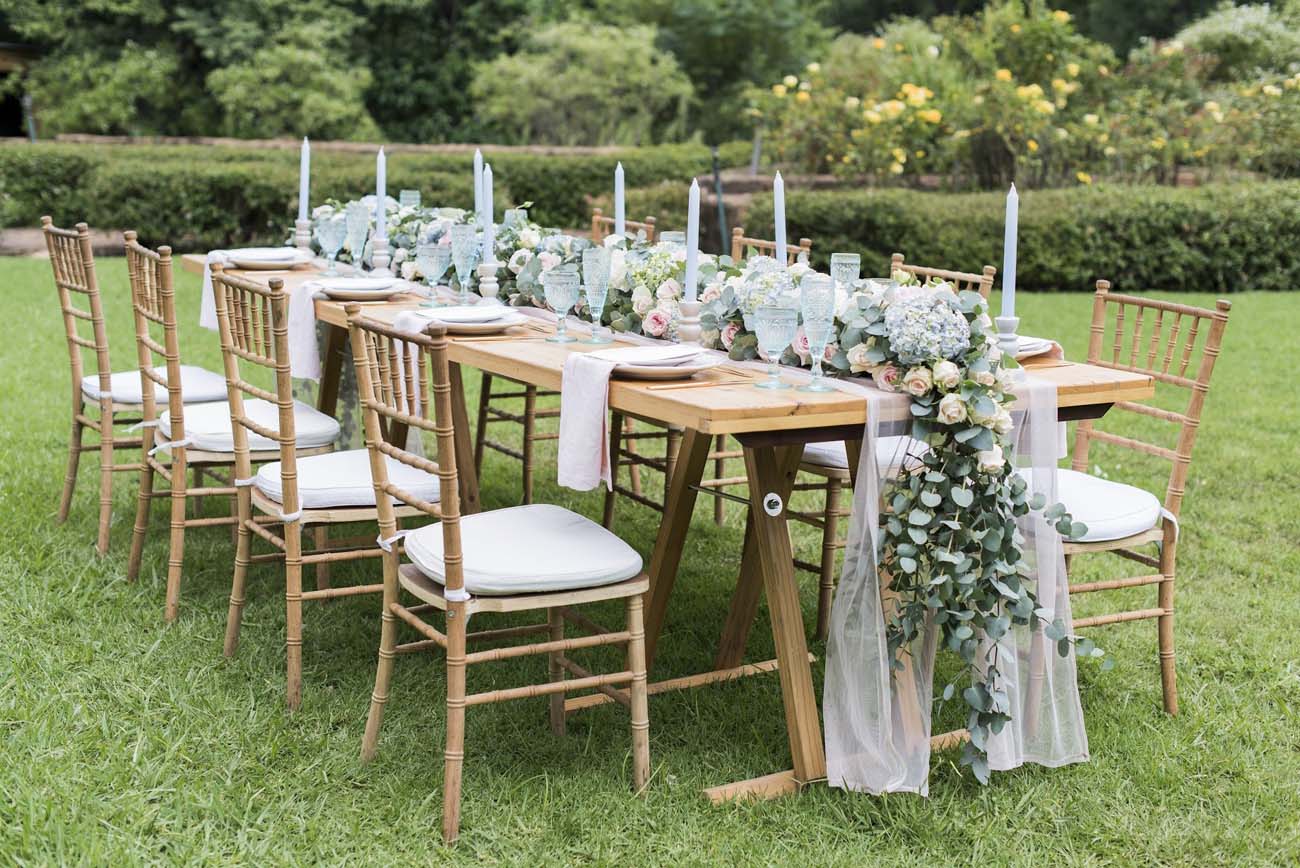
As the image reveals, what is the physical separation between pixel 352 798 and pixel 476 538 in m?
0.56

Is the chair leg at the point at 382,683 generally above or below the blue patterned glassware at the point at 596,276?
below

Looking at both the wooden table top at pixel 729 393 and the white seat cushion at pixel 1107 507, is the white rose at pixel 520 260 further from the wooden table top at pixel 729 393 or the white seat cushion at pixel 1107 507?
the white seat cushion at pixel 1107 507

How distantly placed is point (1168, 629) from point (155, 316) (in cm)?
273

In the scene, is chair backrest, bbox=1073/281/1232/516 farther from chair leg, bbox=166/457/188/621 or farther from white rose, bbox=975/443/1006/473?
chair leg, bbox=166/457/188/621

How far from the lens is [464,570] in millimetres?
2609

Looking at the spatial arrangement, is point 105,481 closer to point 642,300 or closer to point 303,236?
point 303,236

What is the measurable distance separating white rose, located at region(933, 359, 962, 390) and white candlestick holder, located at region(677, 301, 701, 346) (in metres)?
0.72

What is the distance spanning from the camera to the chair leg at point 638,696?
271 cm

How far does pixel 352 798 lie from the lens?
2.72 m

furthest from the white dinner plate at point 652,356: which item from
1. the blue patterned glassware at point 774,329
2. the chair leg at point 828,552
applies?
the chair leg at point 828,552

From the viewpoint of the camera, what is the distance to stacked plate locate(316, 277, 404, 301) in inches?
157

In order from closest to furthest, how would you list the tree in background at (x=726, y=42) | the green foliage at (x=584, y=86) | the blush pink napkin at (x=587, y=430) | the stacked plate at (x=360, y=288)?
the blush pink napkin at (x=587, y=430) < the stacked plate at (x=360, y=288) < the green foliage at (x=584, y=86) < the tree in background at (x=726, y=42)

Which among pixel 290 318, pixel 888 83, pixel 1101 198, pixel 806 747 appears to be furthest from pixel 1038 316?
pixel 806 747

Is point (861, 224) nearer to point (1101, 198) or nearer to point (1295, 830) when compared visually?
point (1101, 198)
